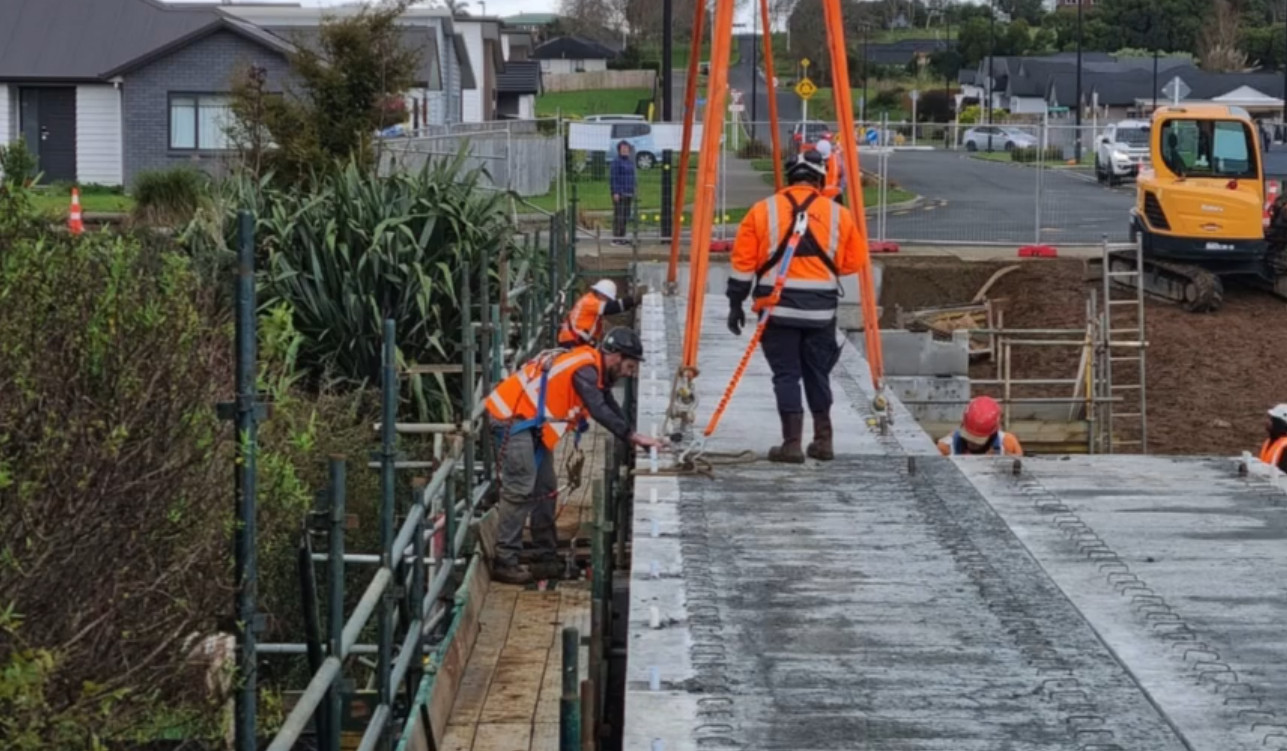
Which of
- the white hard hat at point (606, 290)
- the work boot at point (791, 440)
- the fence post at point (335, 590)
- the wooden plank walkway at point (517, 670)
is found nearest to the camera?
the fence post at point (335, 590)

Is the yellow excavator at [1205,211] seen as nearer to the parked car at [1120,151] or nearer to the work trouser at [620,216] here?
the work trouser at [620,216]

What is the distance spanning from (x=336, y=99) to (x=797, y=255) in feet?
47.4

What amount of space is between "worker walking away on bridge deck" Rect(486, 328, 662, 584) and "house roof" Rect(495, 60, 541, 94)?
56089 millimetres

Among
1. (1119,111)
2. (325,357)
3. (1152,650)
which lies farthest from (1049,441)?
(1119,111)

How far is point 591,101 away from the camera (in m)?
86.9

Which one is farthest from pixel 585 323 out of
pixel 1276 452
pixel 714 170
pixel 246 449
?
pixel 246 449

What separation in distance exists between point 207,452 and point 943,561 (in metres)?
3.19

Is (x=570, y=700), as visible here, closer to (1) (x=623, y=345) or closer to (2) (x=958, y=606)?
(2) (x=958, y=606)

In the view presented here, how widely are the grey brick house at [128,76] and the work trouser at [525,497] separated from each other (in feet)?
88.6

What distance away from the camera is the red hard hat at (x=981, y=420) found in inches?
495

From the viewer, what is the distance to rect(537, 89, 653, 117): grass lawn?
81.3m

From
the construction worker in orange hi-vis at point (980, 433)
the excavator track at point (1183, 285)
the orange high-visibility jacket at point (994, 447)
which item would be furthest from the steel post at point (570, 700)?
the excavator track at point (1183, 285)

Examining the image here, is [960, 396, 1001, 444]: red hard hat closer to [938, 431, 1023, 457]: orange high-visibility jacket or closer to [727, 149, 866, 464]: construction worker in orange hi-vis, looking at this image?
[938, 431, 1023, 457]: orange high-visibility jacket

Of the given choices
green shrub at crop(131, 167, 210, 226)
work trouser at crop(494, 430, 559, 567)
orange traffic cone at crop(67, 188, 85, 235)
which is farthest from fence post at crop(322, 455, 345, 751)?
green shrub at crop(131, 167, 210, 226)
